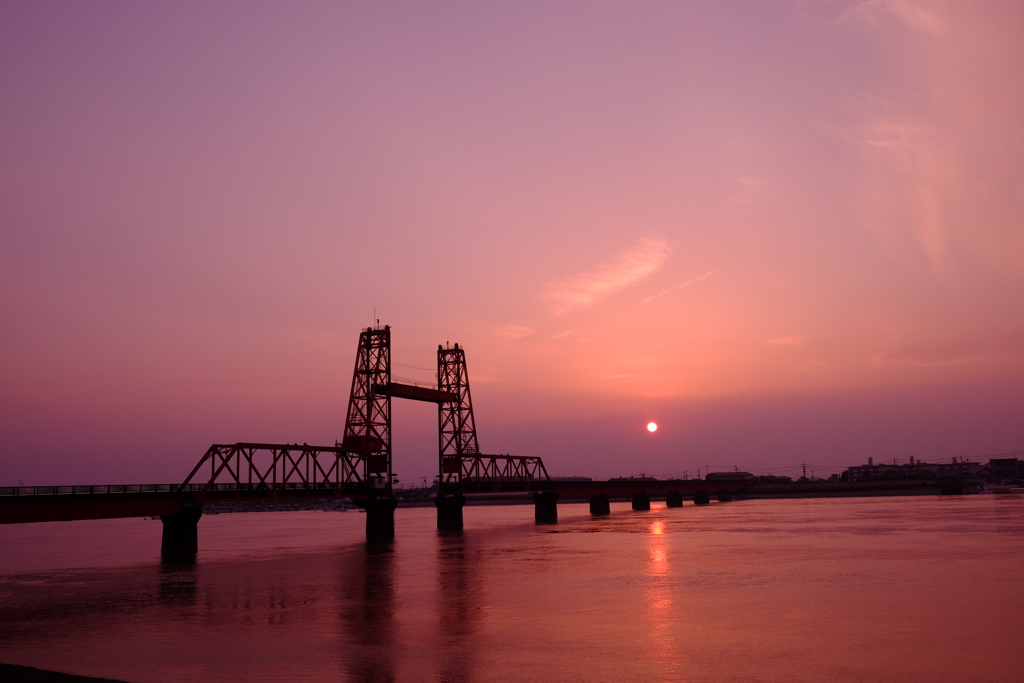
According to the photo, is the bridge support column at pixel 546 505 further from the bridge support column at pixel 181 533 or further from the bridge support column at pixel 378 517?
the bridge support column at pixel 181 533

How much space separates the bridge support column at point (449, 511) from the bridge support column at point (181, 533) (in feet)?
150

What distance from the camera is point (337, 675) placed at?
64.7ft

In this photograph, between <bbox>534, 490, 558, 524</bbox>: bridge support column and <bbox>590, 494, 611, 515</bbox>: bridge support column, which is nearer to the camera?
<bbox>534, 490, 558, 524</bbox>: bridge support column

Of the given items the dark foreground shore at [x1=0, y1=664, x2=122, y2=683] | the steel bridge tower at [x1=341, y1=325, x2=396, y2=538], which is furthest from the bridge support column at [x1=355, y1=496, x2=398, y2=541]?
the dark foreground shore at [x1=0, y1=664, x2=122, y2=683]

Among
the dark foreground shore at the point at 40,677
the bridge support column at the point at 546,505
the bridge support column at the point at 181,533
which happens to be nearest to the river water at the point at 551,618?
the dark foreground shore at the point at 40,677

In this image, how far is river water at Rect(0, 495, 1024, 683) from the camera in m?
20.5

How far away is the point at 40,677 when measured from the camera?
60.7ft

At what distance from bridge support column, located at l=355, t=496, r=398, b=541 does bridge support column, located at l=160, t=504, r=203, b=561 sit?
24.0m

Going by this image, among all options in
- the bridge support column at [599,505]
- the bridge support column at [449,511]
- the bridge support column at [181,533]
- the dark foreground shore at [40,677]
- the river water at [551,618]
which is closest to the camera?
the dark foreground shore at [40,677]

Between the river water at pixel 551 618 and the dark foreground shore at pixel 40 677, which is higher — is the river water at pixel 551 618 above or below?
below

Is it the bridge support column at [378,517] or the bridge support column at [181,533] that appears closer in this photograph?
the bridge support column at [181,533]

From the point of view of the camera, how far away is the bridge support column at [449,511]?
108m

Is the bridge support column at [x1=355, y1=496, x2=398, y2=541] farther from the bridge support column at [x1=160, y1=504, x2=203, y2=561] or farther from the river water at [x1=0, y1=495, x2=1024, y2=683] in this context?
the river water at [x1=0, y1=495, x2=1024, y2=683]

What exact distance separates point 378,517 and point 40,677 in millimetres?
71361
